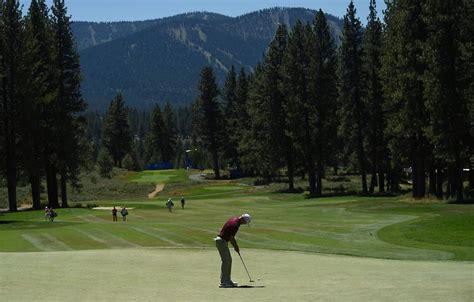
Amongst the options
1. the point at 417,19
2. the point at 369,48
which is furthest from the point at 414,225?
the point at 369,48

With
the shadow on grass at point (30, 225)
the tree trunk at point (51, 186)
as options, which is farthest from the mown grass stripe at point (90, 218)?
the tree trunk at point (51, 186)

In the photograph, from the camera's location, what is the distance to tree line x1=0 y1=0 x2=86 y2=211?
61938mm

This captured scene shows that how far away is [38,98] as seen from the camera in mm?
62844

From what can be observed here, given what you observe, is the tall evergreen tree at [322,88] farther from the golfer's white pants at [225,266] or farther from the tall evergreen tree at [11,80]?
the golfer's white pants at [225,266]

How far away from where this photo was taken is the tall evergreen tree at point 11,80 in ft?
202

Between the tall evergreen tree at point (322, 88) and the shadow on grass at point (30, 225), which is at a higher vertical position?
the tall evergreen tree at point (322, 88)

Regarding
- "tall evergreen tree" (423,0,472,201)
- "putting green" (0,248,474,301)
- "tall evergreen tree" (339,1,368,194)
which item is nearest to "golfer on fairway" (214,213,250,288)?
"putting green" (0,248,474,301)

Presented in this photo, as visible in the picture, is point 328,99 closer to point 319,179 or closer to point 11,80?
point 319,179

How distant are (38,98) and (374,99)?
1413 inches

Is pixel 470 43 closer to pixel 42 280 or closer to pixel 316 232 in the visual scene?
pixel 316 232

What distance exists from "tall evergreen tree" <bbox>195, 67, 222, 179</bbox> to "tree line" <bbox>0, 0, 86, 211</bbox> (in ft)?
181

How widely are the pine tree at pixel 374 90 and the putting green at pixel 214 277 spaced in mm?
46698

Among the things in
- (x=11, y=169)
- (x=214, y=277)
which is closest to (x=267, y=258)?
(x=214, y=277)

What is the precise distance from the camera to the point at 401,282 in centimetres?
1928
